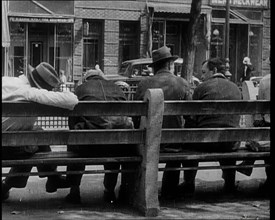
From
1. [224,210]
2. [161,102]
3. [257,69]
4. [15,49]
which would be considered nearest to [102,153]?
[161,102]

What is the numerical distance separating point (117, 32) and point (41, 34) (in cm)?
392

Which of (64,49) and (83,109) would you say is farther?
(64,49)

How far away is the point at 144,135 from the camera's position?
6.39 metres

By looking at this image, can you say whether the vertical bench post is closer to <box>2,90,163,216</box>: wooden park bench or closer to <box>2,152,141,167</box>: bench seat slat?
<box>2,90,163,216</box>: wooden park bench

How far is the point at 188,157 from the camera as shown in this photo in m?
6.61

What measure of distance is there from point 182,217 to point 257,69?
95.3 ft

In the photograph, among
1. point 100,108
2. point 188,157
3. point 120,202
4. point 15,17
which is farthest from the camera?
point 15,17

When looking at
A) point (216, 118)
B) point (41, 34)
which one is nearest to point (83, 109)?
point (216, 118)

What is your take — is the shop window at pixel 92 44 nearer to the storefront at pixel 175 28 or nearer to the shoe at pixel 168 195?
the storefront at pixel 175 28

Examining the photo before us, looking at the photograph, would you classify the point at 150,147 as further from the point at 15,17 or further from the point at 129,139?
the point at 15,17

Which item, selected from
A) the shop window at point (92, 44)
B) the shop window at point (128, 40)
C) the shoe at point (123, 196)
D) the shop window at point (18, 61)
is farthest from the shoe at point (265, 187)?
the shop window at point (128, 40)

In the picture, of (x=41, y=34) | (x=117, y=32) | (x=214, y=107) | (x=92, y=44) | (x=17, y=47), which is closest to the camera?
(x=214, y=107)

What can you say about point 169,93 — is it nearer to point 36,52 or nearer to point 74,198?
point 74,198

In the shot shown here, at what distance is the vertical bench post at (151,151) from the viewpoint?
246 inches
